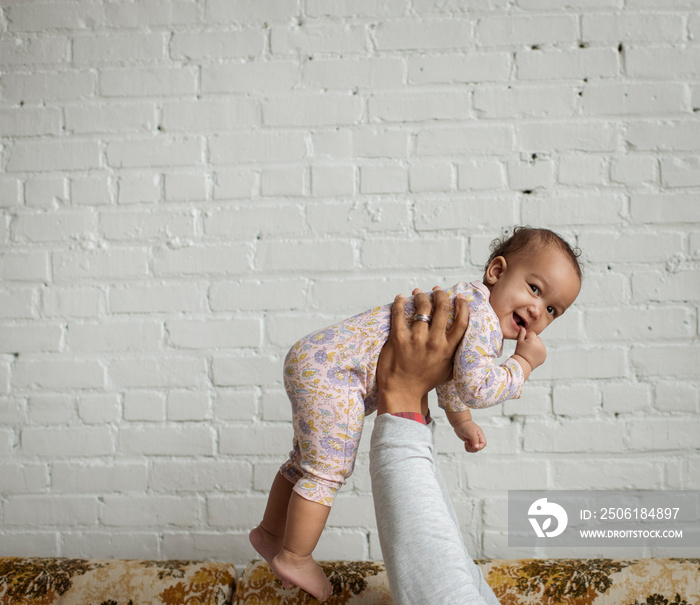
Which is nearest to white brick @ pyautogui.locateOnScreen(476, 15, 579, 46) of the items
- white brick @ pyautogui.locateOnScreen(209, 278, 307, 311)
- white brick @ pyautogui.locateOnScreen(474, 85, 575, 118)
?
white brick @ pyautogui.locateOnScreen(474, 85, 575, 118)

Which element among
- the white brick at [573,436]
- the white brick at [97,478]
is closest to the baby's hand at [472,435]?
the white brick at [573,436]

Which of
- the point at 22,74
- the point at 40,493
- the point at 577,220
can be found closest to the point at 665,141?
the point at 577,220

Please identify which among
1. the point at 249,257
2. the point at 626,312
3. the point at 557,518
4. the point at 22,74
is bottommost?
the point at 557,518

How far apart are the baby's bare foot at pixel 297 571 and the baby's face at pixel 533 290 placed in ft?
2.02

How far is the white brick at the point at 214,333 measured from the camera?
1.88m

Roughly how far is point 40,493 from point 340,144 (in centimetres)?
145

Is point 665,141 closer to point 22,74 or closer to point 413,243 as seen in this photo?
point 413,243

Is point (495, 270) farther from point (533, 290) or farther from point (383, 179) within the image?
point (383, 179)

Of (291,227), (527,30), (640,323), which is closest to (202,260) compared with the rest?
(291,227)

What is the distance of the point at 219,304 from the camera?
189 centimetres

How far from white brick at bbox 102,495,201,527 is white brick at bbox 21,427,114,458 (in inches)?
6.3

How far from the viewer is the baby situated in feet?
3.82

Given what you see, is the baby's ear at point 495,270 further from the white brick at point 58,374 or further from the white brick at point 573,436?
the white brick at point 58,374

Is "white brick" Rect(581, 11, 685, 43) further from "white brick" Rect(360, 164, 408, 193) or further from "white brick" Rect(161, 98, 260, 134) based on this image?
"white brick" Rect(161, 98, 260, 134)
